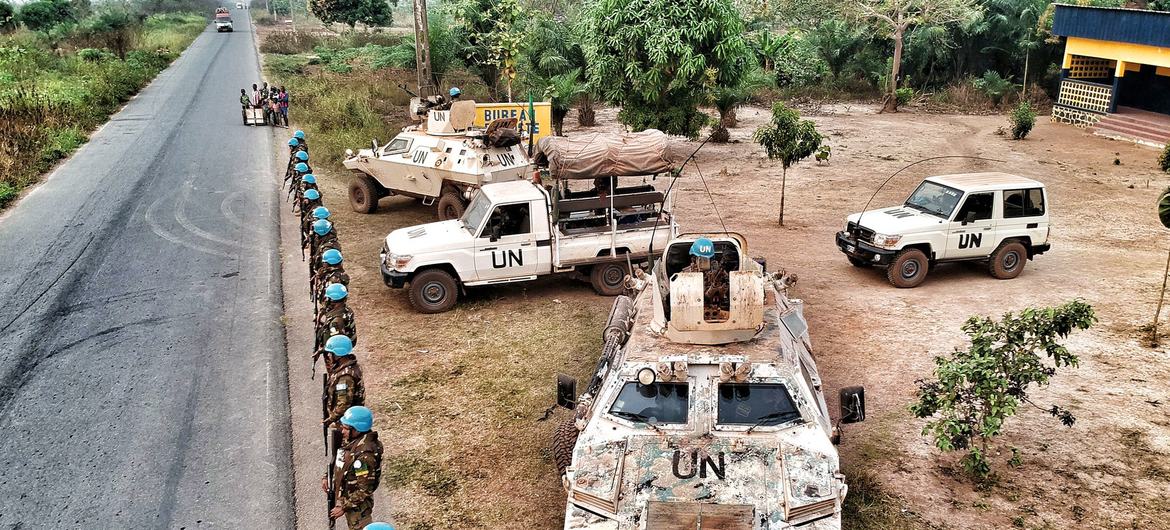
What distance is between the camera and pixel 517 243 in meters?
12.0

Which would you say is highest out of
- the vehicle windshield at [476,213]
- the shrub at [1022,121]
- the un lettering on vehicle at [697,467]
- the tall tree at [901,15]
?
the tall tree at [901,15]

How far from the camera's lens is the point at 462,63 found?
30078 mm

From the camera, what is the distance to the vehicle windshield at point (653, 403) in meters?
6.73

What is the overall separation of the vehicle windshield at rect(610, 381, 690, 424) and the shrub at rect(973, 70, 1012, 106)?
31118 mm

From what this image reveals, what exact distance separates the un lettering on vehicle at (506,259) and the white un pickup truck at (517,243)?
0.01m

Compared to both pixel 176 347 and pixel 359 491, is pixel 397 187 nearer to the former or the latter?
pixel 176 347

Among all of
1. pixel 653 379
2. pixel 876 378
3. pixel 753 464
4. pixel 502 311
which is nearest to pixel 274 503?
pixel 653 379

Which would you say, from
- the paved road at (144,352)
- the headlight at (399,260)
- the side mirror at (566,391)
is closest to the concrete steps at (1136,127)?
the headlight at (399,260)

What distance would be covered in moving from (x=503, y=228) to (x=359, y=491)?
5824 millimetres

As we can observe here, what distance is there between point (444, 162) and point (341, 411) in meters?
9.00

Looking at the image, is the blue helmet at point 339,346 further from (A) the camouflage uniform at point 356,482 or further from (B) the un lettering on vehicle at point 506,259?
(B) the un lettering on vehicle at point 506,259

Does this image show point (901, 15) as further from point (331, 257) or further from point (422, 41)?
point (331, 257)

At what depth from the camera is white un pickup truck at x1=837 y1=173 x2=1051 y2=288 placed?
502 inches

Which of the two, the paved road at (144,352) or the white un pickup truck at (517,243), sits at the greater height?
the white un pickup truck at (517,243)
